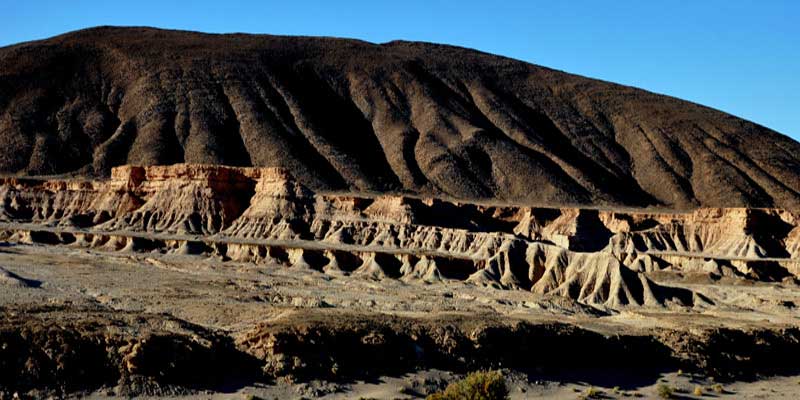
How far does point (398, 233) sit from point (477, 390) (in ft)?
183

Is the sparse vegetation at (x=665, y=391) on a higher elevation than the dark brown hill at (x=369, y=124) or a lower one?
lower

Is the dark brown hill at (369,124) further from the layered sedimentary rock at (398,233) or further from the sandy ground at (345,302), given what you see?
the sandy ground at (345,302)

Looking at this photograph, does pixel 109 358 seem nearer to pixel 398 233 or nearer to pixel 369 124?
pixel 398 233

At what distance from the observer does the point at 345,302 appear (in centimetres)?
5162

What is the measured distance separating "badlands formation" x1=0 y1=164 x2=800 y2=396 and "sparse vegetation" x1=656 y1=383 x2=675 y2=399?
113 inches

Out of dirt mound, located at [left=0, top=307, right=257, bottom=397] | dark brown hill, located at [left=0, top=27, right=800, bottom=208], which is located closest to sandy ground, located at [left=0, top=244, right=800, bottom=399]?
dirt mound, located at [left=0, top=307, right=257, bottom=397]

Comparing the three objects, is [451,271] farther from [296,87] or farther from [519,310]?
[296,87]

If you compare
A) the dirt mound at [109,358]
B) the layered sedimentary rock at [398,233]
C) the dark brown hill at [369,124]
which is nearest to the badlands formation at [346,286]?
the dirt mound at [109,358]

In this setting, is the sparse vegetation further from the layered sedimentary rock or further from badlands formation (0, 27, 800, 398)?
Answer: the layered sedimentary rock

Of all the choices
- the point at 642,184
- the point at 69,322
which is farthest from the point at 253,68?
the point at 69,322

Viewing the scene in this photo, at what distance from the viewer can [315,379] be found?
31141mm

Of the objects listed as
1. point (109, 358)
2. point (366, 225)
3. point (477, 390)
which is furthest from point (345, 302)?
point (366, 225)

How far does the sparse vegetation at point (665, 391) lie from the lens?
34269 mm

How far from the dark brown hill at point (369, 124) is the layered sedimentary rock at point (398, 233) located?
76.3 feet
